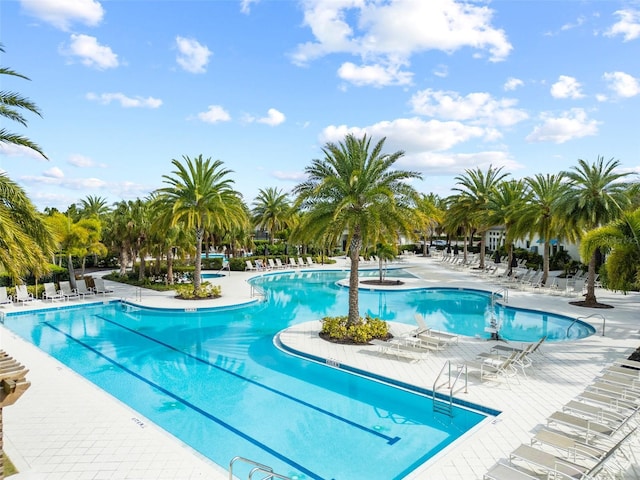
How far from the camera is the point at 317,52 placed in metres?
16.8

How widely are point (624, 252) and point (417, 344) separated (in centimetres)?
638

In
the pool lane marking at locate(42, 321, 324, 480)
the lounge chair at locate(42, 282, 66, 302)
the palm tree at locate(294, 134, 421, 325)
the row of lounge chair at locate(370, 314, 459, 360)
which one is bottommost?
the pool lane marking at locate(42, 321, 324, 480)

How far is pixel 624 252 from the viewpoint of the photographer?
12.0 metres

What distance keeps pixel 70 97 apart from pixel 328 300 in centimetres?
1490

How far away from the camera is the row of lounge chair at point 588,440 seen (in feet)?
19.2

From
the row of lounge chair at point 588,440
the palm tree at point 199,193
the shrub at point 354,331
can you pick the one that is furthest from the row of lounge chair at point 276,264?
the row of lounge chair at point 588,440

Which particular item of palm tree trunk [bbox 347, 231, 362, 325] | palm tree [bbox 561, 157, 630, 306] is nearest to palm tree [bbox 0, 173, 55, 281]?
palm tree trunk [bbox 347, 231, 362, 325]

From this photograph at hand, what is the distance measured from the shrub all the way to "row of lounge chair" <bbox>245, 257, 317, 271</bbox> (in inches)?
795

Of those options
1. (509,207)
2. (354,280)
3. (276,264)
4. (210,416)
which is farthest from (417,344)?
(276,264)

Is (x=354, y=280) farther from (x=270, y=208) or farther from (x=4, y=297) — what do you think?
(x=270, y=208)

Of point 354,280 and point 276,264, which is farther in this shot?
point 276,264

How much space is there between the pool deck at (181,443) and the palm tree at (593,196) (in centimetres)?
514

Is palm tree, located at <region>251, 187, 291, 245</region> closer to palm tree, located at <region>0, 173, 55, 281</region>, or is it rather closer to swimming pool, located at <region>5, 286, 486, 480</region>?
swimming pool, located at <region>5, 286, 486, 480</region>

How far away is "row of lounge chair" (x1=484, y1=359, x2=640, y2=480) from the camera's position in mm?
5852
